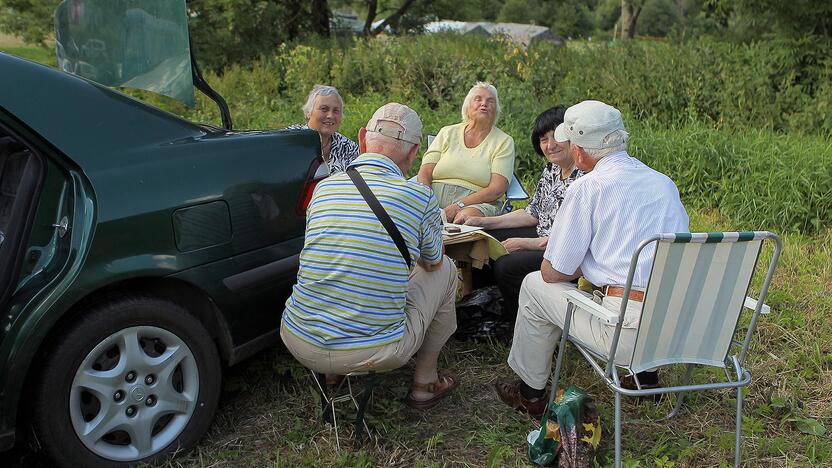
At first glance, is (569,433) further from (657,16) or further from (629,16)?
(657,16)

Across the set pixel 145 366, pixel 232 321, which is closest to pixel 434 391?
pixel 232 321

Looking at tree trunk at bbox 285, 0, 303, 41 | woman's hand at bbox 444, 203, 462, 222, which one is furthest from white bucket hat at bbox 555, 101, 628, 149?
tree trunk at bbox 285, 0, 303, 41

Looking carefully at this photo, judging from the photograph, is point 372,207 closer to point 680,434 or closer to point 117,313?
point 117,313

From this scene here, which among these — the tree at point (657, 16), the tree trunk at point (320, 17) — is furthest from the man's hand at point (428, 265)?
the tree at point (657, 16)

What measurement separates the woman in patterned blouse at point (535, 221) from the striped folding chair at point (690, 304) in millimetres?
870

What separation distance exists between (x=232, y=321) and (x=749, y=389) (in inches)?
95.6

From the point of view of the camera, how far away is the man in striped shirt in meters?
2.66

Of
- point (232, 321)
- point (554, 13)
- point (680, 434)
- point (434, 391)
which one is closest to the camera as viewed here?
point (232, 321)

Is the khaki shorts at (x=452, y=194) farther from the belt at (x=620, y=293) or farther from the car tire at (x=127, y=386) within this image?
the car tire at (x=127, y=386)

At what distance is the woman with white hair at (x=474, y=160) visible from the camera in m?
4.70

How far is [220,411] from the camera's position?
315 cm

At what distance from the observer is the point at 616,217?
9.07 feet

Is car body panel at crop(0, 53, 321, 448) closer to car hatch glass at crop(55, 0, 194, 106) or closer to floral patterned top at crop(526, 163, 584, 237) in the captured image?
car hatch glass at crop(55, 0, 194, 106)

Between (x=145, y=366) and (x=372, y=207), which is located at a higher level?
(x=372, y=207)
